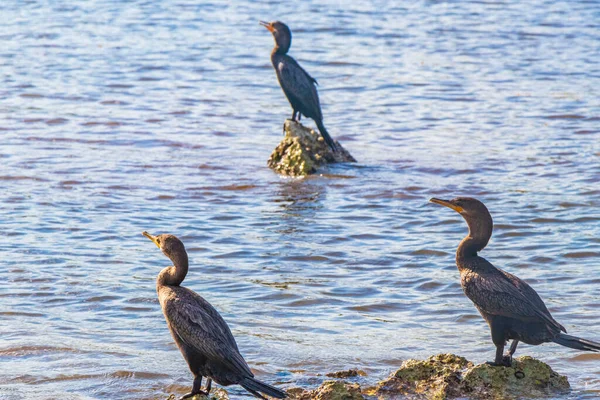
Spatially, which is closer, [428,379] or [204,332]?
[204,332]

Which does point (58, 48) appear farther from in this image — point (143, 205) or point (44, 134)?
point (143, 205)

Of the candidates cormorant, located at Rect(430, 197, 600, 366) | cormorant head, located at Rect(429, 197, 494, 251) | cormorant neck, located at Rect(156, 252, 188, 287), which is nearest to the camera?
cormorant, located at Rect(430, 197, 600, 366)

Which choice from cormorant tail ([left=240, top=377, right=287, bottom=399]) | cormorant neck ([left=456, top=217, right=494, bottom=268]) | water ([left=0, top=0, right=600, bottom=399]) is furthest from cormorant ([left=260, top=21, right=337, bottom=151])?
cormorant tail ([left=240, top=377, right=287, bottom=399])

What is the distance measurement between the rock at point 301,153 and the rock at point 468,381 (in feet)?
20.7

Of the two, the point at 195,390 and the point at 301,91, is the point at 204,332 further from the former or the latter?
the point at 301,91

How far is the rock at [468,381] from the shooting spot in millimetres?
5488

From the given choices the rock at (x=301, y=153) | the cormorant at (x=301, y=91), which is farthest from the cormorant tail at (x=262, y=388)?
the cormorant at (x=301, y=91)

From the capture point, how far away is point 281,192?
1127cm

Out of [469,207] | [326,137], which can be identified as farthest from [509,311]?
[326,137]

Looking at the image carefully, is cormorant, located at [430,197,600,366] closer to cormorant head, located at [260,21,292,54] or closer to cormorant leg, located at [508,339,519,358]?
cormorant leg, located at [508,339,519,358]

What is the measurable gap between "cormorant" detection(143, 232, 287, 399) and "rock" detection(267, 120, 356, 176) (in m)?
6.10

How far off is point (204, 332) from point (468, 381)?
140 centimetres

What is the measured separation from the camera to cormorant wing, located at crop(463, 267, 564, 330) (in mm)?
5664

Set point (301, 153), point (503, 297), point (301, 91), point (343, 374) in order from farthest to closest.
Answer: point (301, 91) < point (301, 153) < point (343, 374) < point (503, 297)
